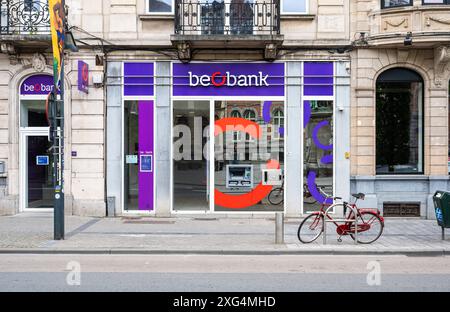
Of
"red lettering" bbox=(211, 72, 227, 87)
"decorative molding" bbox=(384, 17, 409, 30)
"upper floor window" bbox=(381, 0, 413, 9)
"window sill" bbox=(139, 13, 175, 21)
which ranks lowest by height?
"red lettering" bbox=(211, 72, 227, 87)

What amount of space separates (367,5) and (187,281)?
427 inches

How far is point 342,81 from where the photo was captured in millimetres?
14891

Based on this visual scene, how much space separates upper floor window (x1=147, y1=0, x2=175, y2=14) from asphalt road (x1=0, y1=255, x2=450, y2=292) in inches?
328

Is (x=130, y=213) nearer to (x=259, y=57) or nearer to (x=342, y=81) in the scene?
(x=259, y=57)

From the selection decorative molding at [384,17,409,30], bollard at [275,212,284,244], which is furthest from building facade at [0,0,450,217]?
bollard at [275,212,284,244]

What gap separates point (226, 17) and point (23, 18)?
5998mm

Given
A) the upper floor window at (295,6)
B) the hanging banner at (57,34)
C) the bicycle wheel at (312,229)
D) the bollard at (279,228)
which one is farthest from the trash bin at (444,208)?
the hanging banner at (57,34)

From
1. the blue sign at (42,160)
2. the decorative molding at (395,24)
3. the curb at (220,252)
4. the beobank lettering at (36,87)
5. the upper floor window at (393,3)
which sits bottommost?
the curb at (220,252)

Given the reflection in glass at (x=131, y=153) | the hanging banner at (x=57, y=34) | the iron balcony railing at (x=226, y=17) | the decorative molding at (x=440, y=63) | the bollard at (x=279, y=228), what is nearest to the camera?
the bollard at (x=279, y=228)

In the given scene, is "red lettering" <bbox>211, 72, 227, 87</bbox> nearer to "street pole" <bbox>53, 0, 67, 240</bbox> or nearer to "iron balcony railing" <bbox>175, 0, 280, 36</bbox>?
"iron balcony railing" <bbox>175, 0, 280, 36</bbox>

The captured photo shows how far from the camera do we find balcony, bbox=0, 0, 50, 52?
46.8ft

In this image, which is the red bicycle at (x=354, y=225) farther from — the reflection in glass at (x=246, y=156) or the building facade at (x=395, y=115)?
the reflection in glass at (x=246, y=156)

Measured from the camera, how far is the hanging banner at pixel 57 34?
10.9 m

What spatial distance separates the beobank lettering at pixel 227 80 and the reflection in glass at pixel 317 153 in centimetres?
170
